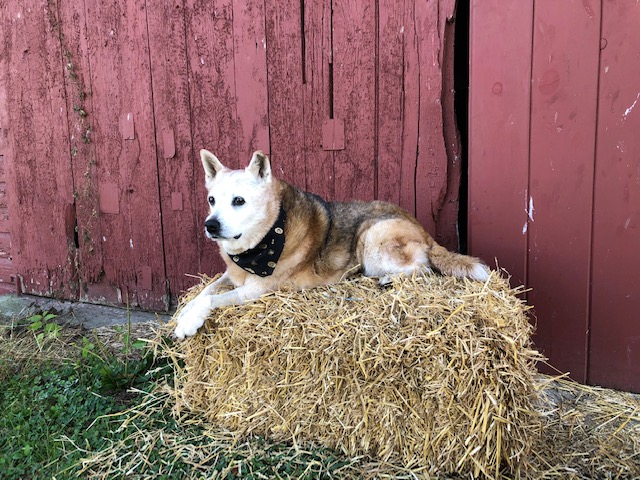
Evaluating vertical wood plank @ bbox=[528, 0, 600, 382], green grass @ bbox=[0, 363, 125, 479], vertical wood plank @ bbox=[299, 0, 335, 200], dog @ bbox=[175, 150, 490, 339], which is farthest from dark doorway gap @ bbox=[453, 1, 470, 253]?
green grass @ bbox=[0, 363, 125, 479]

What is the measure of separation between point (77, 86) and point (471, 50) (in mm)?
3776

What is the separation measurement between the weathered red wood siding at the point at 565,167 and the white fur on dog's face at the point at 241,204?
1443 mm

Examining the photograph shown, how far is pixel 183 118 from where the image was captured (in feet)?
13.7

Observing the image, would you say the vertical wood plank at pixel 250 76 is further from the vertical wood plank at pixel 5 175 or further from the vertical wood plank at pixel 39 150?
the vertical wood plank at pixel 5 175

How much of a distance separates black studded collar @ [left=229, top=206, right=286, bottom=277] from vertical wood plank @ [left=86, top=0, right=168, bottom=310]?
2117 millimetres

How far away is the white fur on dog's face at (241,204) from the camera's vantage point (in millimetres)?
2527

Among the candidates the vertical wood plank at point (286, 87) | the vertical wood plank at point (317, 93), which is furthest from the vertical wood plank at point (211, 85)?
the vertical wood plank at point (317, 93)

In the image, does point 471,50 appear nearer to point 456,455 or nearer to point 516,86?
point 516,86

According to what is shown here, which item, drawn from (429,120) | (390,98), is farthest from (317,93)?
(429,120)

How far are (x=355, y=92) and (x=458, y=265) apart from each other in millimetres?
1705

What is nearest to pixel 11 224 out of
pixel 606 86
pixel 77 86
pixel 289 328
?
pixel 77 86

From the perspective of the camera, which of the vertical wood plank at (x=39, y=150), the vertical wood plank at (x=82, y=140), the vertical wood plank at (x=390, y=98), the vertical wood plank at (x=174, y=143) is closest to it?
the vertical wood plank at (x=390, y=98)

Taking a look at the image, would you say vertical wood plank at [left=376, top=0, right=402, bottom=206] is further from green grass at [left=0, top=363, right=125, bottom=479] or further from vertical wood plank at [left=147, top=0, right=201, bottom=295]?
green grass at [left=0, top=363, right=125, bottom=479]

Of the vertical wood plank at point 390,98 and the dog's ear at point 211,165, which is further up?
the vertical wood plank at point 390,98
